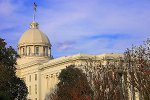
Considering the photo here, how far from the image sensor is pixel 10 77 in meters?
76.4

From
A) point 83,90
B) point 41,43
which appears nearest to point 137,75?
point 83,90

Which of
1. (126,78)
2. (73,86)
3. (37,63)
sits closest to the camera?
(126,78)

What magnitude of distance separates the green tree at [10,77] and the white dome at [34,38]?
68413 millimetres

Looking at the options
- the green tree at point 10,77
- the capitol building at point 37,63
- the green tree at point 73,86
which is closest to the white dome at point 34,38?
the capitol building at point 37,63

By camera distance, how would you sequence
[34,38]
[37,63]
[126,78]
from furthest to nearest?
1. [34,38]
2. [37,63]
3. [126,78]

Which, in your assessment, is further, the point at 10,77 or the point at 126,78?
the point at 10,77

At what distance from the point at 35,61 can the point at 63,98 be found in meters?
62.2

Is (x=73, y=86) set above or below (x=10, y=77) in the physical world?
below

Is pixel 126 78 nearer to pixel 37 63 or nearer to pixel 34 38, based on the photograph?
pixel 37 63

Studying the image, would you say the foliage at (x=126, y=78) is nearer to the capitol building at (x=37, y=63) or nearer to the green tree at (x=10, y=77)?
the green tree at (x=10, y=77)

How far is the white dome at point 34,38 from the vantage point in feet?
500

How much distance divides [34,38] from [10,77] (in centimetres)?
7670

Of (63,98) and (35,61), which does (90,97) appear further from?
(35,61)

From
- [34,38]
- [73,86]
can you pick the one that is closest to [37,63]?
[34,38]
